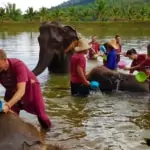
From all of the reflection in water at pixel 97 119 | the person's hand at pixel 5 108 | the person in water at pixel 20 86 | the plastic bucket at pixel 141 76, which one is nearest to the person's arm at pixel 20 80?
the person in water at pixel 20 86

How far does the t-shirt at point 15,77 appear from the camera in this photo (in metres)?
7.15

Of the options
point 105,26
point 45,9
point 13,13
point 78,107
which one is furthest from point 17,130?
point 45,9

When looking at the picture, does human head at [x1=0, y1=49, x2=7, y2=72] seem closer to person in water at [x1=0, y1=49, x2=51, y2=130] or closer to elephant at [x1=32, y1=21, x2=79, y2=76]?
person in water at [x1=0, y1=49, x2=51, y2=130]

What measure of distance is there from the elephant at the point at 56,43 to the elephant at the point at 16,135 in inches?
342

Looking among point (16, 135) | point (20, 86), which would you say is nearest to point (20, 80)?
point (20, 86)

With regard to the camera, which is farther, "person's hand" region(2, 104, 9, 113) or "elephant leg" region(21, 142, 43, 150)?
"person's hand" region(2, 104, 9, 113)

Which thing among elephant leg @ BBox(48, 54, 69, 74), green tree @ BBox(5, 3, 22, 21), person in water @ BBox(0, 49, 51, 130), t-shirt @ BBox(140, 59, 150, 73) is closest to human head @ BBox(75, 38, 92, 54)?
t-shirt @ BBox(140, 59, 150, 73)

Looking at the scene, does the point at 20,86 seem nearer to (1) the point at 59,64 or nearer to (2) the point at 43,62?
(2) the point at 43,62

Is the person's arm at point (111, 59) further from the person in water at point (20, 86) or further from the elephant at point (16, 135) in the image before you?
the elephant at point (16, 135)

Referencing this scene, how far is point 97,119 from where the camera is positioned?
382 inches

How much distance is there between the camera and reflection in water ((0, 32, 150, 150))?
8.08 meters

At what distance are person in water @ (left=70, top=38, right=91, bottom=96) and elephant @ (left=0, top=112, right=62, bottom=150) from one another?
430 cm

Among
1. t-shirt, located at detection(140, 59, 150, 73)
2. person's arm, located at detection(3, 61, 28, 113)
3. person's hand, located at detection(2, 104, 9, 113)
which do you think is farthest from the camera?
t-shirt, located at detection(140, 59, 150, 73)

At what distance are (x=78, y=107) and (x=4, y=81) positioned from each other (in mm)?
3630
